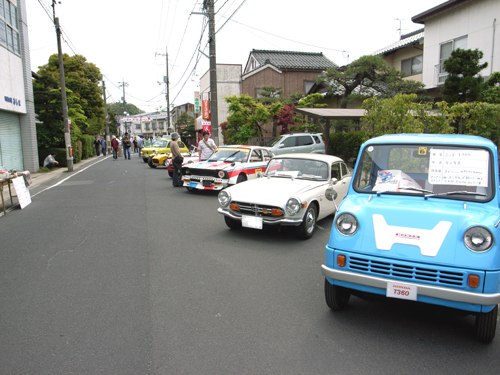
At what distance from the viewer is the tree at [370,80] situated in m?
18.2

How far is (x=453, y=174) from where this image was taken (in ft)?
12.1

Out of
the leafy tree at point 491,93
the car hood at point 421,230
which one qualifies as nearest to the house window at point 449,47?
the leafy tree at point 491,93

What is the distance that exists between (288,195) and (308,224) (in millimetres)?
638

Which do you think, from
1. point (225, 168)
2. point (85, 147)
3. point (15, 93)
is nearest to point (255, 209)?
point (225, 168)

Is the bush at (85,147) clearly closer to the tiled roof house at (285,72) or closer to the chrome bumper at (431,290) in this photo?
the tiled roof house at (285,72)

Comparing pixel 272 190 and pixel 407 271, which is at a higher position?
pixel 272 190

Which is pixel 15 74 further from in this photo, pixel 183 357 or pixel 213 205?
pixel 183 357

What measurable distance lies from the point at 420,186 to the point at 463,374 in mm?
1831

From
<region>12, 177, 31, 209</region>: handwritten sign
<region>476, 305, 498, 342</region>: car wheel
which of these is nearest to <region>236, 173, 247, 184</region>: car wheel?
<region>12, 177, 31, 209</region>: handwritten sign

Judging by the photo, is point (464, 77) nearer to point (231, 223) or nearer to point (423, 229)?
point (231, 223)

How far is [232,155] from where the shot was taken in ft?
37.3

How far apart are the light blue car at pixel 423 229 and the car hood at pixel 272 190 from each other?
6.94 ft

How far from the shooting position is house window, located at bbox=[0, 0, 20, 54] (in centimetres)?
1552

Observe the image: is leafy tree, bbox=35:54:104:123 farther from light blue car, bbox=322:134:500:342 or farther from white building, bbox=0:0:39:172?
light blue car, bbox=322:134:500:342
